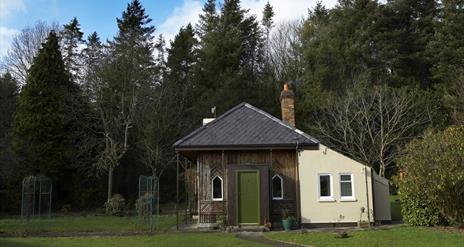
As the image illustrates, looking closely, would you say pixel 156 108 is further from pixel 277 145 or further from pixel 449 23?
pixel 449 23

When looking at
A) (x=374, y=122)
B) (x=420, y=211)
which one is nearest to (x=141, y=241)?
(x=420, y=211)

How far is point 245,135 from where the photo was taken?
21.6m

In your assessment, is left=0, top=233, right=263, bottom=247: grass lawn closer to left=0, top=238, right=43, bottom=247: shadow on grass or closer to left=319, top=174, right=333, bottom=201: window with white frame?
left=0, top=238, right=43, bottom=247: shadow on grass

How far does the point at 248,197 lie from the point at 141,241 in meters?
5.78

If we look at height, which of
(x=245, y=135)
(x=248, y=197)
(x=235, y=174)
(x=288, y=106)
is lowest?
(x=248, y=197)

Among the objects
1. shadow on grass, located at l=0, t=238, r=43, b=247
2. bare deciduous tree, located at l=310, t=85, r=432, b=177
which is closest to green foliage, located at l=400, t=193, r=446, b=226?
bare deciduous tree, located at l=310, t=85, r=432, b=177

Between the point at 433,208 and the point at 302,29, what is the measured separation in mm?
28466

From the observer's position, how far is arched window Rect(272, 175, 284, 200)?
69.3 ft

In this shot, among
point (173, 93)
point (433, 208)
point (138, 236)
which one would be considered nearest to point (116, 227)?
point (138, 236)

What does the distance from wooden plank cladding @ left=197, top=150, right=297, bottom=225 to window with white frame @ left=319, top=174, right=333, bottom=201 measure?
1083 millimetres

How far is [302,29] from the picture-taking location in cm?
4456

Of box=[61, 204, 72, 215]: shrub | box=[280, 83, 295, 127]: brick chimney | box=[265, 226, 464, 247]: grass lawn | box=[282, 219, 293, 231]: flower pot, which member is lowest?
box=[265, 226, 464, 247]: grass lawn

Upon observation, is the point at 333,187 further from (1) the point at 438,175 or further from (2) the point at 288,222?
(1) the point at 438,175

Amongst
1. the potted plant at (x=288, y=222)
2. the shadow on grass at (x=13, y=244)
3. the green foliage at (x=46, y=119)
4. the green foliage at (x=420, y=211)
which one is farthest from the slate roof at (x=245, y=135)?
the green foliage at (x=46, y=119)
